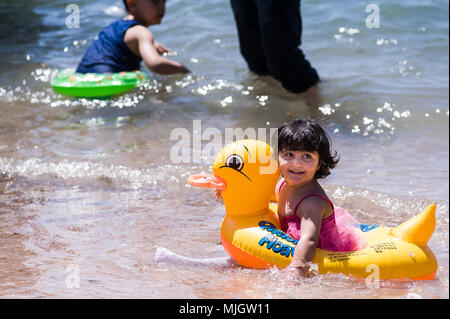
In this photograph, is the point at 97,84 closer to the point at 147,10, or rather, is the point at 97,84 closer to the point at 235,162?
the point at 147,10

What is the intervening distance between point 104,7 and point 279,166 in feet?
27.6

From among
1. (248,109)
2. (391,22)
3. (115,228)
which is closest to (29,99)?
(248,109)

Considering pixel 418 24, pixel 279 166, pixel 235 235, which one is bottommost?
pixel 418 24

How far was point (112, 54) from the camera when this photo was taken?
6.43 metres

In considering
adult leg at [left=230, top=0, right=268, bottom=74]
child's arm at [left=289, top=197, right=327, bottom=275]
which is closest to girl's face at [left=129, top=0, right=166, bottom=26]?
adult leg at [left=230, top=0, right=268, bottom=74]

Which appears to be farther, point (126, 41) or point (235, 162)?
point (126, 41)

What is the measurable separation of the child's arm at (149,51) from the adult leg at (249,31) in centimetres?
74

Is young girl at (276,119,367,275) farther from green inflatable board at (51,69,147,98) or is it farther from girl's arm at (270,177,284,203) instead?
green inflatable board at (51,69,147,98)

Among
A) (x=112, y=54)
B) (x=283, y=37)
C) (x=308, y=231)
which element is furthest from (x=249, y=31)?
(x=308, y=231)

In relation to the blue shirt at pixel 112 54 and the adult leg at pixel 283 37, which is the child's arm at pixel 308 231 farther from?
the blue shirt at pixel 112 54

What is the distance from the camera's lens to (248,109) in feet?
20.6

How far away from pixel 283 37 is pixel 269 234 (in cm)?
299

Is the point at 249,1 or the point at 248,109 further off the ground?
the point at 249,1
